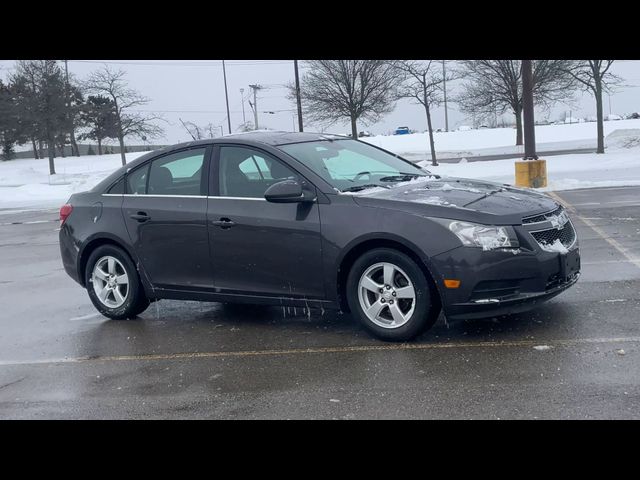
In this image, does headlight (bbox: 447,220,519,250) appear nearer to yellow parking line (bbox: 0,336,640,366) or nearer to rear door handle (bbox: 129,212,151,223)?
yellow parking line (bbox: 0,336,640,366)

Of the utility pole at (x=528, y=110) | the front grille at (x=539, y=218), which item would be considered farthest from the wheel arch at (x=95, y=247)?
the utility pole at (x=528, y=110)

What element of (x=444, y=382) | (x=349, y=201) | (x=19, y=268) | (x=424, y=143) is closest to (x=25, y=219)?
(x=19, y=268)

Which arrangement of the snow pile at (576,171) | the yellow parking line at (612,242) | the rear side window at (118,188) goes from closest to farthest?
the rear side window at (118,188) < the yellow parking line at (612,242) < the snow pile at (576,171)

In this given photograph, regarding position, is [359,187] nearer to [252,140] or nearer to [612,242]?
[252,140]

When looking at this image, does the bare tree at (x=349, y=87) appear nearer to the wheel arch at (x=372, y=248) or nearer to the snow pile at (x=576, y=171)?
the snow pile at (x=576, y=171)

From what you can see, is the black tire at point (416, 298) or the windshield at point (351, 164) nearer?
the black tire at point (416, 298)

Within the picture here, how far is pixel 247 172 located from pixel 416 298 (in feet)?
6.27

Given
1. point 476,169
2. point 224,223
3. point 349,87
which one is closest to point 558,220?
point 224,223

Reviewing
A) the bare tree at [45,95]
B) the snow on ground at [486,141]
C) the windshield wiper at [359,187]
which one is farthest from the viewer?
the snow on ground at [486,141]

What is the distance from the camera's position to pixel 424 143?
58.8 m

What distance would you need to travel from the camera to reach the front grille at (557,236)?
17.9ft

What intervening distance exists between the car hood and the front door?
1.86 feet

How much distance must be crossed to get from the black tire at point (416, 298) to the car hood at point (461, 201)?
1.23 feet

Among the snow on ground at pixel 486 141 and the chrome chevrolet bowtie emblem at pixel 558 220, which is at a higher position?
the chrome chevrolet bowtie emblem at pixel 558 220
